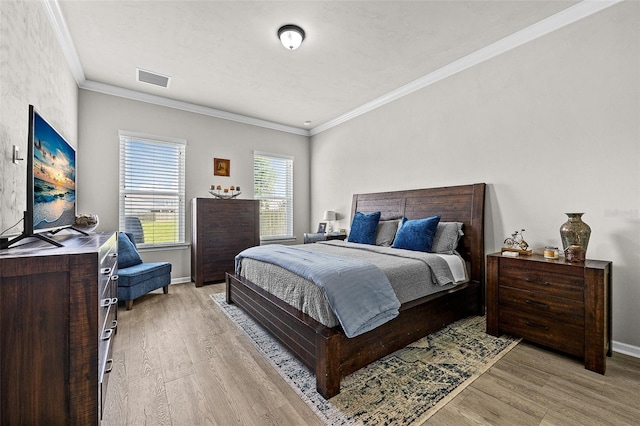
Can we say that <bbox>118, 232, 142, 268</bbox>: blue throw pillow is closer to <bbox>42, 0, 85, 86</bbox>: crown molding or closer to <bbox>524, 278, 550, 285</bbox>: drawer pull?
<bbox>42, 0, 85, 86</bbox>: crown molding

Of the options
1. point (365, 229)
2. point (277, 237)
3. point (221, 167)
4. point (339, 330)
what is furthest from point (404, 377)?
point (221, 167)

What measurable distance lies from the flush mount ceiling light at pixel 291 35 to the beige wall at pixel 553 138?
6.25 feet

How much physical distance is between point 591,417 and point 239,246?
4.21m

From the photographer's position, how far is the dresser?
1146 millimetres

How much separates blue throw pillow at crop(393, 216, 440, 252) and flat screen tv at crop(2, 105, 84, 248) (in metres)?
2.93

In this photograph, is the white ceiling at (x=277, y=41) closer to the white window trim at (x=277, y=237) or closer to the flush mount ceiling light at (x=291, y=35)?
the flush mount ceiling light at (x=291, y=35)

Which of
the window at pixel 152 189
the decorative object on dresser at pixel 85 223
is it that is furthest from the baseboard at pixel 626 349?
the window at pixel 152 189

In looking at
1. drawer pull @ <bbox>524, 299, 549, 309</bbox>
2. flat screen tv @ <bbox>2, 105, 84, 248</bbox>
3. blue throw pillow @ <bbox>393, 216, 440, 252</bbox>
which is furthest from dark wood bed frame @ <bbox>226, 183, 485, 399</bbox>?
flat screen tv @ <bbox>2, 105, 84, 248</bbox>

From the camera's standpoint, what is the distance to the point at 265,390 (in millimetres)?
1820

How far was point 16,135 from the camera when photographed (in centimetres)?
178

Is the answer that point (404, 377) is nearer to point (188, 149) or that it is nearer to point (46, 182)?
point (46, 182)

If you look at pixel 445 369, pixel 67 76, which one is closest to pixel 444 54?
pixel 445 369

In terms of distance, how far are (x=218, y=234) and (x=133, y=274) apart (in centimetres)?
133

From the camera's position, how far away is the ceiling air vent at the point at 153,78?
354cm
